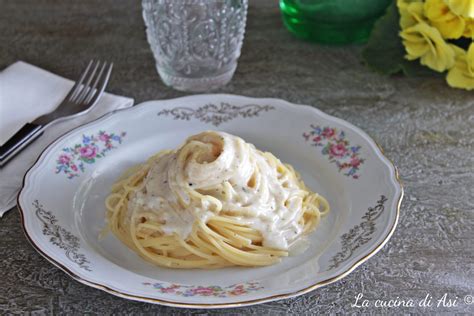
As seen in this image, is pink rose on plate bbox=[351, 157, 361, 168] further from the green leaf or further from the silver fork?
the silver fork

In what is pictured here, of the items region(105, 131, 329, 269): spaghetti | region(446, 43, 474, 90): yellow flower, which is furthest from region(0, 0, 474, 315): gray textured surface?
region(105, 131, 329, 269): spaghetti

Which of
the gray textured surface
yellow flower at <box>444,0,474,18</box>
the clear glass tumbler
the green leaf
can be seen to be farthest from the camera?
the green leaf

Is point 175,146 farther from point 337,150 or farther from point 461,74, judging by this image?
point 461,74

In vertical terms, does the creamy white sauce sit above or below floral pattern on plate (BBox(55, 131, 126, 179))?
above

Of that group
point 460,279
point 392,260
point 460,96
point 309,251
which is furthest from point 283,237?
point 460,96

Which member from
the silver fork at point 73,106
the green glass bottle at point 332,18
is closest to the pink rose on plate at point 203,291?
the silver fork at point 73,106

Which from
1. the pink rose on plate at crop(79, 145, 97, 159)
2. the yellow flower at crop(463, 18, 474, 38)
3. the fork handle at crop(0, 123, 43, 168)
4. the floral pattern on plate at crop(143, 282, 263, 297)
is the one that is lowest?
the fork handle at crop(0, 123, 43, 168)
